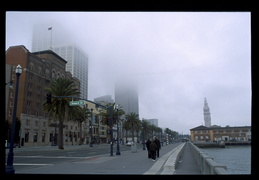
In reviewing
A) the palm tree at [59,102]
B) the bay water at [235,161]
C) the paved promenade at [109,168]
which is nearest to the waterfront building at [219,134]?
the bay water at [235,161]

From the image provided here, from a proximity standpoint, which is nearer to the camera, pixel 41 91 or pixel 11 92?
pixel 11 92

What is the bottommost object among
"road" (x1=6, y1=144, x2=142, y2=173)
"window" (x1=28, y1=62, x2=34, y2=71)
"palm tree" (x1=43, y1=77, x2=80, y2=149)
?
"road" (x1=6, y1=144, x2=142, y2=173)

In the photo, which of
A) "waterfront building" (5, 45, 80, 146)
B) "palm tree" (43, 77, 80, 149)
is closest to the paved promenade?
"palm tree" (43, 77, 80, 149)

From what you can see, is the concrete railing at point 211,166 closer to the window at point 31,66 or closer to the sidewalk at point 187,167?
the sidewalk at point 187,167

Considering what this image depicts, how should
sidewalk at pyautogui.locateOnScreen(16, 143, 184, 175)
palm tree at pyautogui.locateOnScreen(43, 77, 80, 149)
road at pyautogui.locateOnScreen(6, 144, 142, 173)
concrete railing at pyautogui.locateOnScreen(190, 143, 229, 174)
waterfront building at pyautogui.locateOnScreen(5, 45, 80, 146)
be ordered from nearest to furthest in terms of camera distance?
concrete railing at pyautogui.locateOnScreen(190, 143, 229, 174)
sidewalk at pyautogui.locateOnScreen(16, 143, 184, 175)
road at pyautogui.locateOnScreen(6, 144, 142, 173)
palm tree at pyautogui.locateOnScreen(43, 77, 80, 149)
waterfront building at pyautogui.locateOnScreen(5, 45, 80, 146)

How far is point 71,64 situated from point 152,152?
19045 centimetres

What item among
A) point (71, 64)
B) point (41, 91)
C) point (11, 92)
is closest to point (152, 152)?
point (11, 92)

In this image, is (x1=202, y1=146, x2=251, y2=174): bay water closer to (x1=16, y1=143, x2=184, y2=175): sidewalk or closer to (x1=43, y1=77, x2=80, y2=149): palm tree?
(x1=16, y1=143, x2=184, y2=175): sidewalk
